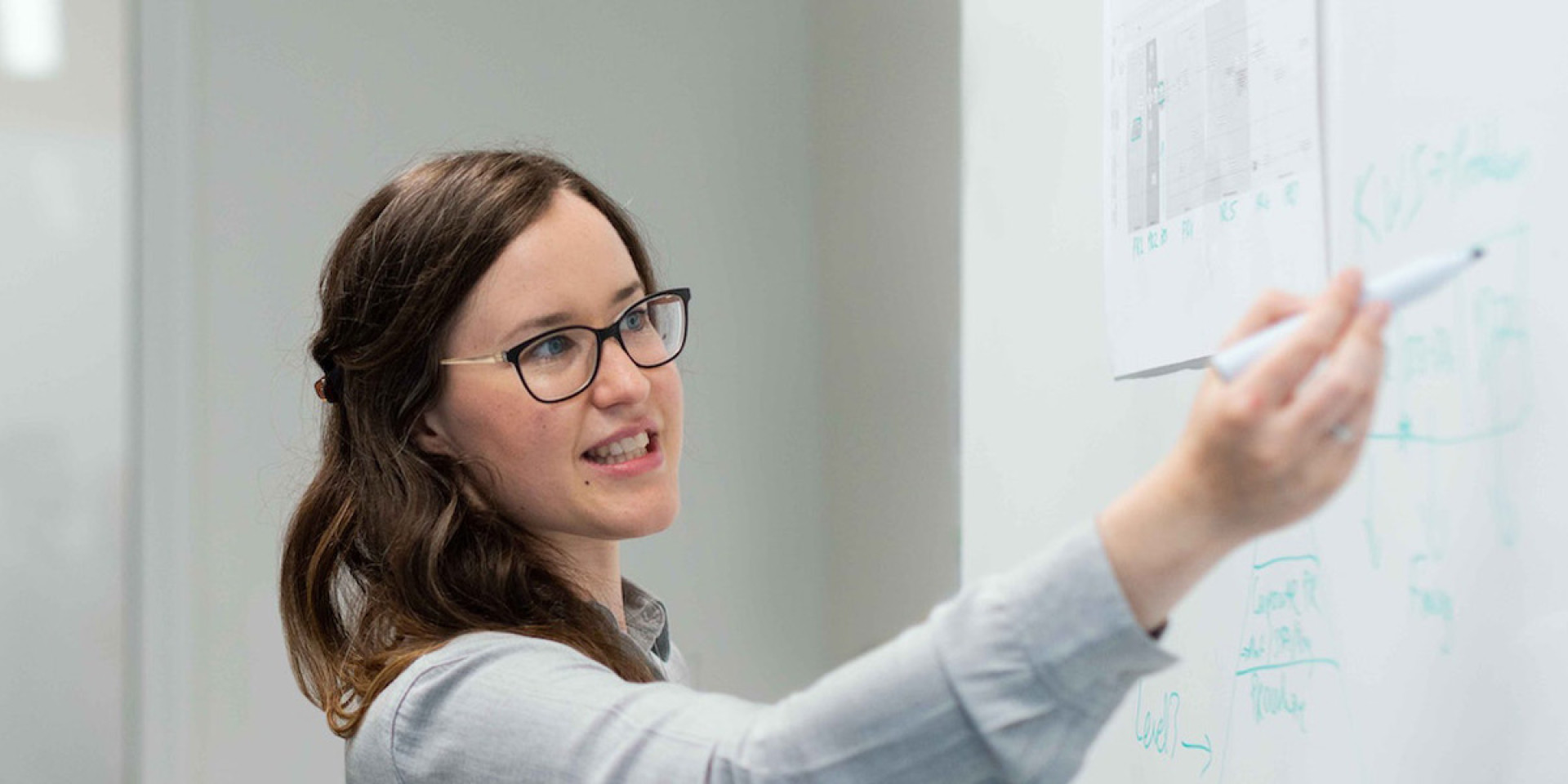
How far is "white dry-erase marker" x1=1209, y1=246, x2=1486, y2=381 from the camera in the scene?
0.47 m

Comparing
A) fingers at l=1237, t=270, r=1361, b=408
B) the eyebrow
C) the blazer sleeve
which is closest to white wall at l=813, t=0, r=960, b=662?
the eyebrow

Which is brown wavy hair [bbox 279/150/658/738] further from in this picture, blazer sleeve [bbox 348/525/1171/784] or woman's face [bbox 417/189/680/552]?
blazer sleeve [bbox 348/525/1171/784]

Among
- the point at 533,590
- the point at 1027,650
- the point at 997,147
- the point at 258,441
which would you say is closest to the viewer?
the point at 1027,650

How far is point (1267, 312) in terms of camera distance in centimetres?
53

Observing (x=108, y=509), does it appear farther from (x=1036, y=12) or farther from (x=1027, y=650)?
(x=1027, y=650)

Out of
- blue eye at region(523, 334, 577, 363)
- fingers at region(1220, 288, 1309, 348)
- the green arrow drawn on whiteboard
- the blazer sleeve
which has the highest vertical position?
blue eye at region(523, 334, 577, 363)

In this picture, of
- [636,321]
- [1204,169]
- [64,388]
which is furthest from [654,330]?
[64,388]

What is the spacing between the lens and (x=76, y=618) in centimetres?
177

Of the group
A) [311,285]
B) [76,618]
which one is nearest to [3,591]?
[76,618]

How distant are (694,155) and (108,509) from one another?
0.96 meters

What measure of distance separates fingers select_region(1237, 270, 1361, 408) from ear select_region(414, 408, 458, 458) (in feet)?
1.88

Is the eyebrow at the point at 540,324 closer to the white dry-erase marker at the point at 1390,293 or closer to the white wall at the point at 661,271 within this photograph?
the white dry-erase marker at the point at 1390,293

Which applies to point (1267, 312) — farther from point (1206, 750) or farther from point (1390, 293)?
point (1206, 750)

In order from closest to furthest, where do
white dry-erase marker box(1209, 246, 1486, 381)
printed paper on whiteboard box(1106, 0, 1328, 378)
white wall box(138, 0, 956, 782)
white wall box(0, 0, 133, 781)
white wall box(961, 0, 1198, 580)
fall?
white dry-erase marker box(1209, 246, 1486, 381)
printed paper on whiteboard box(1106, 0, 1328, 378)
white wall box(961, 0, 1198, 580)
white wall box(0, 0, 133, 781)
white wall box(138, 0, 956, 782)
